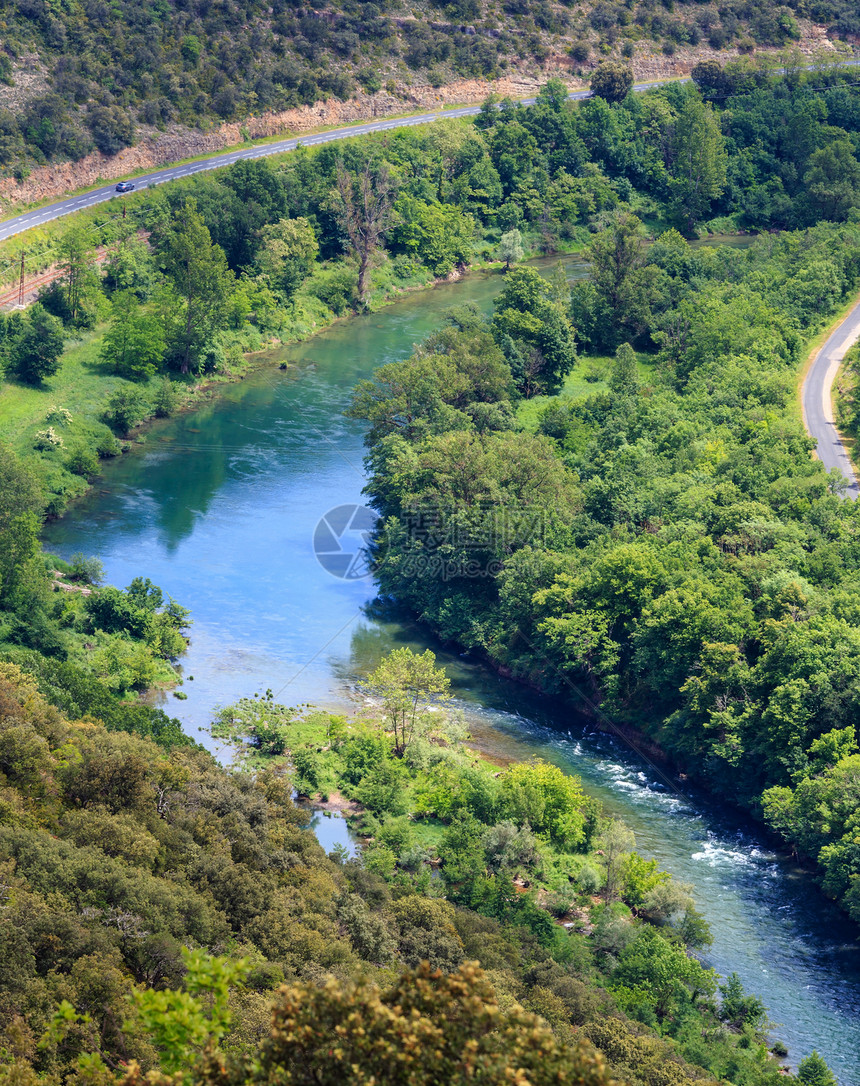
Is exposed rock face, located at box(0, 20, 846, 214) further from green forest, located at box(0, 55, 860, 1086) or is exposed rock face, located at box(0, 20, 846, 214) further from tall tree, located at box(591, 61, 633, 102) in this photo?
green forest, located at box(0, 55, 860, 1086)

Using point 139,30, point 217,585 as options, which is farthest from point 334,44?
point 217,585

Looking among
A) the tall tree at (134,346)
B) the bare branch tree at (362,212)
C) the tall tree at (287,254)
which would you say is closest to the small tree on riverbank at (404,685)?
the tall tree at (134,346)

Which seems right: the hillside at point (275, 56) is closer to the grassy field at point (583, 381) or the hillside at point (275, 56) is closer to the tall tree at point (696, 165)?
the tall tree at point (696, 165)

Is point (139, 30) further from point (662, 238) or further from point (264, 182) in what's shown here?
point (662, 238)

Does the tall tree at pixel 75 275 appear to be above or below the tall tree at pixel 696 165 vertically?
below

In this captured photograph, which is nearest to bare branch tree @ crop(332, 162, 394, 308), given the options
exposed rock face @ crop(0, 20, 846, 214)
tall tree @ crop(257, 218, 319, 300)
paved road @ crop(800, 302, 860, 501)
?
tall tree @ crop(257, 218, 319, 300)
